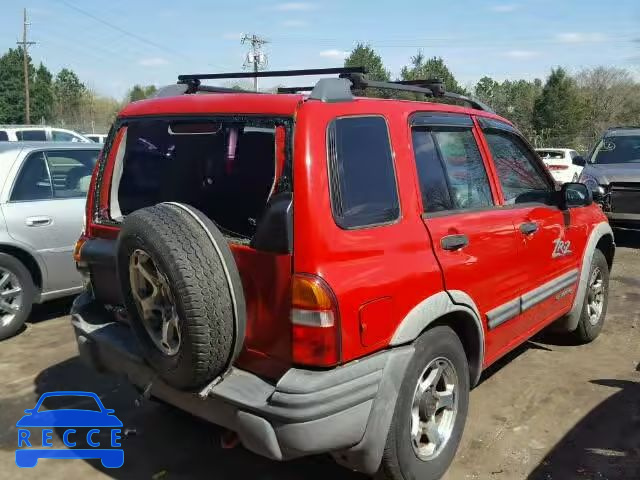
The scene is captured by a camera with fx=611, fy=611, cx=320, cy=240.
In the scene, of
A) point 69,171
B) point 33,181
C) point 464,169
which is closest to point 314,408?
point 464,169

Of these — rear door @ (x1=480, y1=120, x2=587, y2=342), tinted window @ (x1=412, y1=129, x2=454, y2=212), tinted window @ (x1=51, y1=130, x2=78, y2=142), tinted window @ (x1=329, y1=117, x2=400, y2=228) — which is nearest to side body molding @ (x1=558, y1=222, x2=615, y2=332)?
rear door @ (x1=480, y1=120, x2=587, y2=342)

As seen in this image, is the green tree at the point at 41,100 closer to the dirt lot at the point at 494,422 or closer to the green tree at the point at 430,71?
the green tree at the point at 430,71

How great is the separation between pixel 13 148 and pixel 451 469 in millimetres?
4642

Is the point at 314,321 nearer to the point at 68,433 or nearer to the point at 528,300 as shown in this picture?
the point at 528,300

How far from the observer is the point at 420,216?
9.66ft

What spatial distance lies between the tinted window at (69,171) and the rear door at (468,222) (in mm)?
3767

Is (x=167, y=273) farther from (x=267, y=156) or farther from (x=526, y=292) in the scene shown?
(x=526, y=292)

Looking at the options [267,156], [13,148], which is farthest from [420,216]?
[13,148]

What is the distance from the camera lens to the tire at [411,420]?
2.73m

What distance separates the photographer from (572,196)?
14.2 ft

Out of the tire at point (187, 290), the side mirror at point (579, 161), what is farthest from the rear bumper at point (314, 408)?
the side mirror at point (579, 161)

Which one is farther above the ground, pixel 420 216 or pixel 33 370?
pixel 420 216

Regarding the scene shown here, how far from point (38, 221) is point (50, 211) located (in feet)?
0.50

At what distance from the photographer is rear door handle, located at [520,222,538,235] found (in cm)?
374
